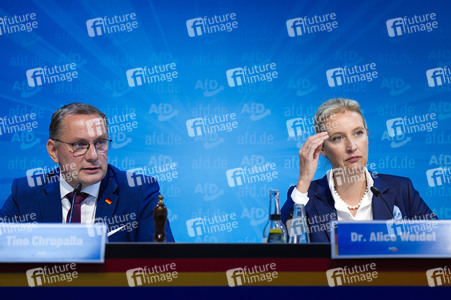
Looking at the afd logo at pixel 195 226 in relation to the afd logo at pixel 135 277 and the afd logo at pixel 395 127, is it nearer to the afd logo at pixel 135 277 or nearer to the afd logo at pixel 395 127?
the afd logo at pixel 395 127

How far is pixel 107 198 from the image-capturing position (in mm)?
2943

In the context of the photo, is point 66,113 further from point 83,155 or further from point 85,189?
point 85,189

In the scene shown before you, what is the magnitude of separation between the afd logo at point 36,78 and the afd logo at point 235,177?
140 centimetres

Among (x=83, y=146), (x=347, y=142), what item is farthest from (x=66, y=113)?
(x=347, y=142)

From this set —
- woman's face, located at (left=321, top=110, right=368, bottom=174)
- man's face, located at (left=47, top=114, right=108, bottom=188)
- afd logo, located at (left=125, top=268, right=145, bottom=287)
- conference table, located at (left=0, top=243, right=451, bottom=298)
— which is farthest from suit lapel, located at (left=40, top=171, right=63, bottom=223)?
woman's face, located at (left=321, top=110, right=368, bottom=174)

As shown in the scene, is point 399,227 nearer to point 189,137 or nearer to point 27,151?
point 189,137

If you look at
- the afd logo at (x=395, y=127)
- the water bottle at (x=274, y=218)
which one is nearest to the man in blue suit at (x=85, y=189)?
the water bottle at (x=274, y=218)

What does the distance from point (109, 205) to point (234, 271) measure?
3.89ft

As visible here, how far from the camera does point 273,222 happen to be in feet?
7.64

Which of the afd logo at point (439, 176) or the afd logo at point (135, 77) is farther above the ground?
the afd logo at point (135, 77)

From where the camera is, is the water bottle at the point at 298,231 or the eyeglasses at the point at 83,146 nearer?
the water bottle at the point at 298,231

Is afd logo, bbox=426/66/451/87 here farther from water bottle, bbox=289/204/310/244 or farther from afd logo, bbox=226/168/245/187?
water bottle, bbox=289/204/310/244

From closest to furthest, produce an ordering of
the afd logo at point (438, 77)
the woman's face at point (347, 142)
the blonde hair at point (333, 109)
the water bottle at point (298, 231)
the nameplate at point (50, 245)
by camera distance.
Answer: the nameplate at point (50, 245), the water bottle at point (298, 231), the woman's face at point (347, 142), the blonde hair at point (333, 109), the afd logo at point (438, 77)

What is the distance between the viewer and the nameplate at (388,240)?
1.89m
